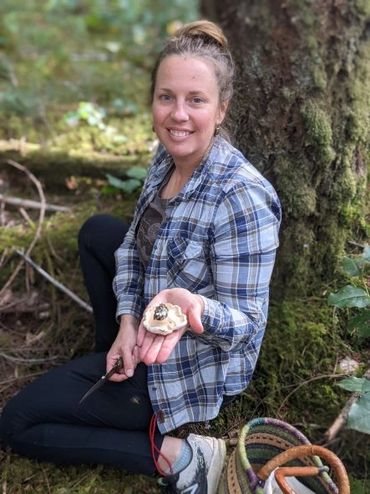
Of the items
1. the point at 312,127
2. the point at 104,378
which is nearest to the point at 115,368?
the point at 104,378

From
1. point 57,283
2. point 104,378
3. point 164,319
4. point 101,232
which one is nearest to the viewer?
point 164,319

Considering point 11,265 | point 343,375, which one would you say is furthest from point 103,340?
point 343,375

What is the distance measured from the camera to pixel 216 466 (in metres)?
2.03

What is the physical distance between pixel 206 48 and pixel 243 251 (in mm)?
721

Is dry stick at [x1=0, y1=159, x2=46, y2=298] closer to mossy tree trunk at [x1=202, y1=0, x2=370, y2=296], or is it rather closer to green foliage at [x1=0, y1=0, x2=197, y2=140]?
green foliage at [x1=0, y1=0, x2=197, y2=140]

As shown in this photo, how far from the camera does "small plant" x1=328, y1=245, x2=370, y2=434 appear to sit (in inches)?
65.4

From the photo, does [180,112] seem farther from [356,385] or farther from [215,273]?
[356,385]

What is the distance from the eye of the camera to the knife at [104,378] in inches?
77.9

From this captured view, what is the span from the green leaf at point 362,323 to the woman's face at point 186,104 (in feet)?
2.72

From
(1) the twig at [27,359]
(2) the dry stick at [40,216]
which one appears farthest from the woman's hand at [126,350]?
(2) the dry stick at [40,216]

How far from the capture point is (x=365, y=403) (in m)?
1.69

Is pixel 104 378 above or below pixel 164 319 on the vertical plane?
below

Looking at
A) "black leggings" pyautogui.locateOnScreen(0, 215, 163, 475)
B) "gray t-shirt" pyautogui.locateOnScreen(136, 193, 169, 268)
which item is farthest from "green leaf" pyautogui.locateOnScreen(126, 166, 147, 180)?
"black leggings" pyautogui.locateOnScreen(0, 215, 163, 475)

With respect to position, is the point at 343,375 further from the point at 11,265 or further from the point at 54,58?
the point at 54,58
